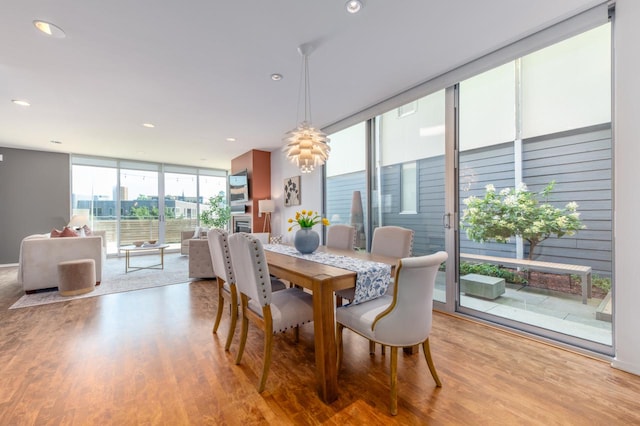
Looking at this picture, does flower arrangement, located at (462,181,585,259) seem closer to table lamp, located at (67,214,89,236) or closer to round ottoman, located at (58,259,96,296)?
round ottoman, located at (58,259,96,296)

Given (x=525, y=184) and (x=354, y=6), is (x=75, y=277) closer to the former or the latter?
(x=354, y=6)

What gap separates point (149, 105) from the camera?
3617 mm

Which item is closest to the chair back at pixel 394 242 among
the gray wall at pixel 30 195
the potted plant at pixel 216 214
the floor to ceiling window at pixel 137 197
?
the potted plant at pixel 216 214

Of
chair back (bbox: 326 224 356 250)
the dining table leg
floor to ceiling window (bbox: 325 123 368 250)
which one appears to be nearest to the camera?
the dining table leg

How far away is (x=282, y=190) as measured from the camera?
5.88 m

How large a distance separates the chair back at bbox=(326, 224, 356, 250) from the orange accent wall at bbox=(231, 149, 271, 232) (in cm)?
333

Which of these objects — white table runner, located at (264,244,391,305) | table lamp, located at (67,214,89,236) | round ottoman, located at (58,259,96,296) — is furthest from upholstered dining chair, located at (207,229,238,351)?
table lamp, located at (67,214,89,236)

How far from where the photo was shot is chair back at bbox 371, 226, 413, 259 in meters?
2.43

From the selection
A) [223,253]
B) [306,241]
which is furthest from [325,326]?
[223,253]

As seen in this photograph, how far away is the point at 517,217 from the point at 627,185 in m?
0.79

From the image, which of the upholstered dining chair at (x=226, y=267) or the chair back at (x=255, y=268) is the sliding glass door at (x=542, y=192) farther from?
the upholstered dining chair at (x=226, y=267)

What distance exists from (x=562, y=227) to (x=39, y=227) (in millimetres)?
9376

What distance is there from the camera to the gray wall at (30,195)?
5.80 m

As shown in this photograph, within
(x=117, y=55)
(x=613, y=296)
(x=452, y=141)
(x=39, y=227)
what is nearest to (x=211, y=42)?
(x=117, y=55)
